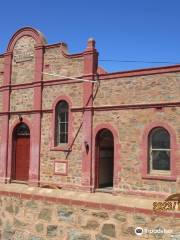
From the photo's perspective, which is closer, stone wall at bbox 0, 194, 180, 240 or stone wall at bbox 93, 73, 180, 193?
stone wall at bbox 0, 194, 180, 240

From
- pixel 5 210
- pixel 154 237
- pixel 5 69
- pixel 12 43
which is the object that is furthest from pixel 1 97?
pixel 154 237

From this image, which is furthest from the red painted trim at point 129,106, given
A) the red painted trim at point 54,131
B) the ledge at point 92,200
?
the ledge at point 92,200

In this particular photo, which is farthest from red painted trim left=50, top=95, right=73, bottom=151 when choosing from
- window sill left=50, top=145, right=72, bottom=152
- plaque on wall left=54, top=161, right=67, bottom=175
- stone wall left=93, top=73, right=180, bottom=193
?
stone wall left=93, top=73, right=180, bottom=193

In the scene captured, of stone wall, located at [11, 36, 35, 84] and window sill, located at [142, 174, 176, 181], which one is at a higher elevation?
stone wall, located at [11, 36, 35, 84]

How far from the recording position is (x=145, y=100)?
14.8m

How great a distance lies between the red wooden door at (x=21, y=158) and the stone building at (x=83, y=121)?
57mm

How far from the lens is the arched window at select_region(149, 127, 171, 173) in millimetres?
14414

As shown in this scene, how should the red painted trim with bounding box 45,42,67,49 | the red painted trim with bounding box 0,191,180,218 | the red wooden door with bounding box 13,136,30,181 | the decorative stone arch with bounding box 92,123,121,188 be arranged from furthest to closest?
the red wooden door with bounding box 13,136,30,181 → the red painted trim with bounding box 45,42,67,49 → the decorative stone arch with bounding box 92,123,121,188 → the red painted trim with bounding box 0,191,180,218

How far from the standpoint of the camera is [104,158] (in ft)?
56.4

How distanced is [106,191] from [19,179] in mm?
5956

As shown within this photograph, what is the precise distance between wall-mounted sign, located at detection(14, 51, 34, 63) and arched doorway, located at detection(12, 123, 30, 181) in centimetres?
375

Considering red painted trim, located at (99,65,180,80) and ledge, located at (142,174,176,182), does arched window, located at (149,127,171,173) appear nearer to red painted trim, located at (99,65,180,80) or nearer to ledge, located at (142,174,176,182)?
ledge, located at (142,174,176,182)

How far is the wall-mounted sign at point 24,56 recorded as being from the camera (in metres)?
19.1

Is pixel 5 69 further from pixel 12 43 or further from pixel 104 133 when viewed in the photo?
pixel 104 133
